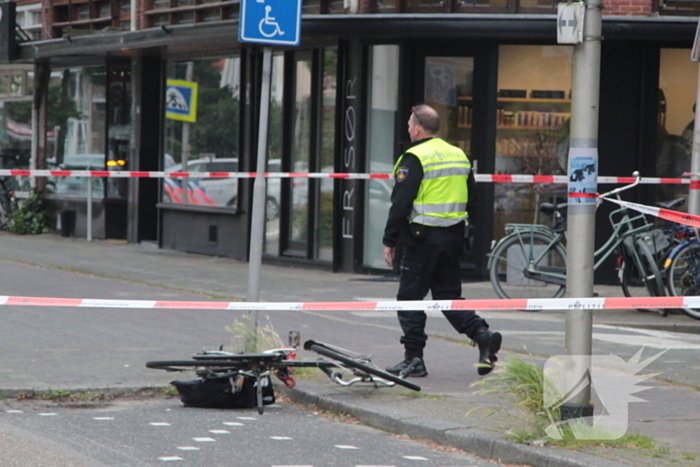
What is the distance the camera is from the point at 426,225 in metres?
7.48

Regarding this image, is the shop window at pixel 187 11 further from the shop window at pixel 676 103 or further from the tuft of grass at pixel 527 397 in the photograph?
the tuft of grass at pixel 527 397

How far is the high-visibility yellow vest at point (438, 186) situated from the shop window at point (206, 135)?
9119 mm

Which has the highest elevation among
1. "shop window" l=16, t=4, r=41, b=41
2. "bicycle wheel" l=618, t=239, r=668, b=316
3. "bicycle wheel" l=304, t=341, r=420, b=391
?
"shop window" l=16, t=4, r=41, b=41

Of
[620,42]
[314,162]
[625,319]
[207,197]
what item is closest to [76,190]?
Answer: [207,197]

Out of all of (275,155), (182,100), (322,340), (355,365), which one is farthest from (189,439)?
(182,100)

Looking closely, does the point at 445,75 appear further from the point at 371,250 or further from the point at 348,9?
the point at 371,250

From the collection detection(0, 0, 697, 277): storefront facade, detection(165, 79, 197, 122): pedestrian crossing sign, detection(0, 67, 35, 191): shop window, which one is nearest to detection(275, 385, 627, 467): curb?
detection(0, 0, 697, 277): storefront facade

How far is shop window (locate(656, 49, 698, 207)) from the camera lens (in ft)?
44.1

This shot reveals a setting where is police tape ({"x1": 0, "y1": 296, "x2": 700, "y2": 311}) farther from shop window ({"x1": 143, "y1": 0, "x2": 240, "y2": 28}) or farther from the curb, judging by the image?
shop window ({"x1": 143, "y1": 0, "x2": 240, "y2": 28})

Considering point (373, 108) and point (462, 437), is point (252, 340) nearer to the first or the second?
point (462, 437)

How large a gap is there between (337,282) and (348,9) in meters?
3.48

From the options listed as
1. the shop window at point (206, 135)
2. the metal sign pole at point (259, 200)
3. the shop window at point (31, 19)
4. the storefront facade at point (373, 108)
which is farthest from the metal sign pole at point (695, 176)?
the shop window at point (31, 19)

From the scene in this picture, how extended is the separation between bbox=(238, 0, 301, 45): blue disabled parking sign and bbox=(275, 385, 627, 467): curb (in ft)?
7.68

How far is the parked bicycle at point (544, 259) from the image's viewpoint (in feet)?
36.2
